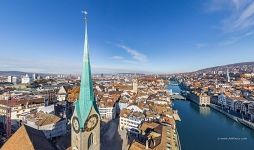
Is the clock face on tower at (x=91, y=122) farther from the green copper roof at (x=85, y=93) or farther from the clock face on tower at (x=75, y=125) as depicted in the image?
the clock face on tower at (x=75, y=125)

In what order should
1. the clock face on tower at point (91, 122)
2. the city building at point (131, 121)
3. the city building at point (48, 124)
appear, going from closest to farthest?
1. the clock face on tower at point (91, 122)
2. the city building at point (48, 124)
3. the city building at point (131, 121)

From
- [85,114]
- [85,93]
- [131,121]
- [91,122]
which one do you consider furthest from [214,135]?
[85,93]

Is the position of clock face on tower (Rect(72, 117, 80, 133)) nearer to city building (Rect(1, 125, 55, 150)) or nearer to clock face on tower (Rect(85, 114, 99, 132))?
clock face on tower (Rect(85, 114, 99, 132))

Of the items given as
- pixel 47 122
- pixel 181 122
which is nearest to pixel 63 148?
pixel 47 122

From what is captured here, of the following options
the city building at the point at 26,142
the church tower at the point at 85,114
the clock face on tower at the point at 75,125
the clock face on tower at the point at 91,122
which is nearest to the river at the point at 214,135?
the city building at the point at 26,142

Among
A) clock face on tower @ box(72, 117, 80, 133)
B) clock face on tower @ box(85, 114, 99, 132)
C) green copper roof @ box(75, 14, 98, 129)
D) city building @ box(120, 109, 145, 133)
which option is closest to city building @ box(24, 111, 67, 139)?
city building @ box(120, 109, 145, 133)

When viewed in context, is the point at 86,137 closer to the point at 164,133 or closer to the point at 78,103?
the point at 78,103

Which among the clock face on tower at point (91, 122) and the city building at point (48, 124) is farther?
the city building at point (48, 124)

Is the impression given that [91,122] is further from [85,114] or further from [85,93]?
[85,93]
